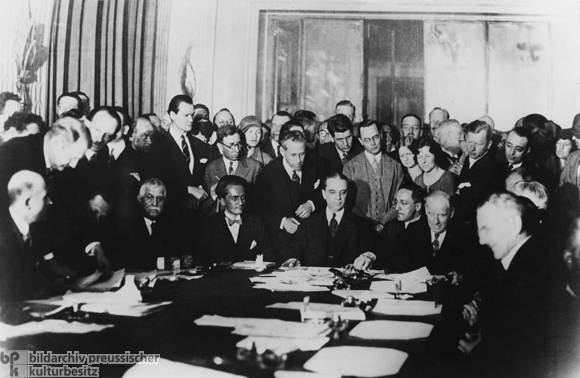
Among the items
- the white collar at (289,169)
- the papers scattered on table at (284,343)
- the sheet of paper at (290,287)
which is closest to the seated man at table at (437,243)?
the sheet of paper at (290,287)

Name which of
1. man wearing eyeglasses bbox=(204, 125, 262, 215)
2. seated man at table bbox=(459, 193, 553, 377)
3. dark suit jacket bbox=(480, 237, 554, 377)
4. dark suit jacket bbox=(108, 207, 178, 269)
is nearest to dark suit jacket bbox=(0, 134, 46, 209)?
→ dark suit jacket bbox=(108, 207, 178, 269)

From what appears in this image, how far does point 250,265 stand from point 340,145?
1.21 meters

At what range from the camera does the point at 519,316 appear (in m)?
4.02

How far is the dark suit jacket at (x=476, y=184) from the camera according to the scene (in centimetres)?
416

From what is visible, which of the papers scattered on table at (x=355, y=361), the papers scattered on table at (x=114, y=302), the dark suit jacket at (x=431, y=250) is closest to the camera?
the papers scattered on table at (x=355, y=361)

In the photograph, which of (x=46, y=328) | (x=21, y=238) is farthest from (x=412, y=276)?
(x=21, y=238)

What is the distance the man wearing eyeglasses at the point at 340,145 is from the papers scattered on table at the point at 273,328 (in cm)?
129

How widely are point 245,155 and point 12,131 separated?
6.22 feet

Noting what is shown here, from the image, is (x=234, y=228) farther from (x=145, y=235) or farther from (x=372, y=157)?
(x=372, y=157)

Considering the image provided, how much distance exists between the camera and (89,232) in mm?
4215

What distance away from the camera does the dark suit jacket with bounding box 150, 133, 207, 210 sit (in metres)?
4.29

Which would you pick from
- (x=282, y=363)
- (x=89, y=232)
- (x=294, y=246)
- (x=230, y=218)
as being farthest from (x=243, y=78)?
(x=282, y=363)

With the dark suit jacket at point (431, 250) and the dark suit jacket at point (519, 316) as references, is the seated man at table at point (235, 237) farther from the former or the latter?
the dark suit jacket at point (519, 316)

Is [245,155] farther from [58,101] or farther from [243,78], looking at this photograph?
[58,101]
